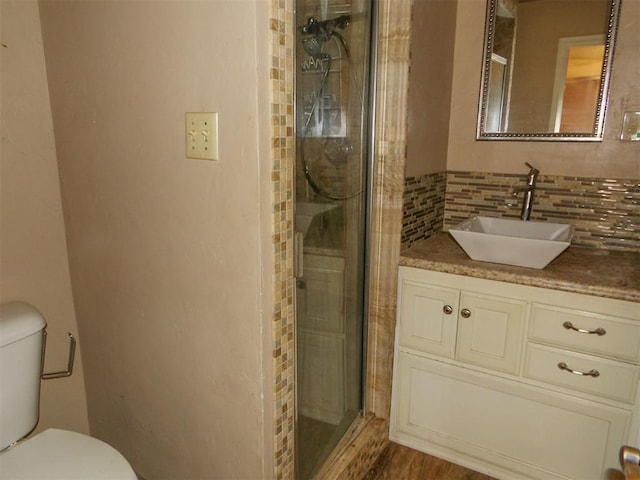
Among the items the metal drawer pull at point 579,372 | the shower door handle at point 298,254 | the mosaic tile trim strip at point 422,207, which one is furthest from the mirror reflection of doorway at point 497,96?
the shower door handle at point 298,254

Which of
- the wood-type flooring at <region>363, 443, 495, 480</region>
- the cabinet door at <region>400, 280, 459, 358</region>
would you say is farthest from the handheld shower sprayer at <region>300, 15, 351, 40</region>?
the wood-type flooring at <region>363, 443, 495, 480</region>

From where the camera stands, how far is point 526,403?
1505 millimetres

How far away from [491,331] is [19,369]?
4.87ft

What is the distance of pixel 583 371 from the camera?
138 centimetres

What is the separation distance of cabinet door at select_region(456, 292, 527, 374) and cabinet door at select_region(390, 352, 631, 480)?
7cm

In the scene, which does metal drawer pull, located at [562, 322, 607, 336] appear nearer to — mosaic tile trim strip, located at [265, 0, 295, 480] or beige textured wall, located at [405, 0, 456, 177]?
beige textured wall, located at [405, 0, 456, 177]

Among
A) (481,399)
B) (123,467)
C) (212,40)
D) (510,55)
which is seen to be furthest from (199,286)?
(510,55)

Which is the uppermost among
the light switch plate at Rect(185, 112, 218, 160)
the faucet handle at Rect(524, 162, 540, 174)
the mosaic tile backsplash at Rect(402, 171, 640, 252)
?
the light switch plate at Rect(185, 112, 218, 160)

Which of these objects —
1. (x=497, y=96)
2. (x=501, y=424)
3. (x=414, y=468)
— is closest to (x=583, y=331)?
(x=501, y=424)

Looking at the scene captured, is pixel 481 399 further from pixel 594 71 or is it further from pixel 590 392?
pixel 594 71

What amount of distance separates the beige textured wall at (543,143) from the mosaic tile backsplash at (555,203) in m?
0.04

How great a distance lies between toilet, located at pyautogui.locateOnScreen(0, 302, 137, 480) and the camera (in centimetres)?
109

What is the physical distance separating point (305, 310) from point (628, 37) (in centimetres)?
162

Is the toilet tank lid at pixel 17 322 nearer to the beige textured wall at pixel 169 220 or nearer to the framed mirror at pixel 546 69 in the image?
the beige textured wall at pixel 169 220
